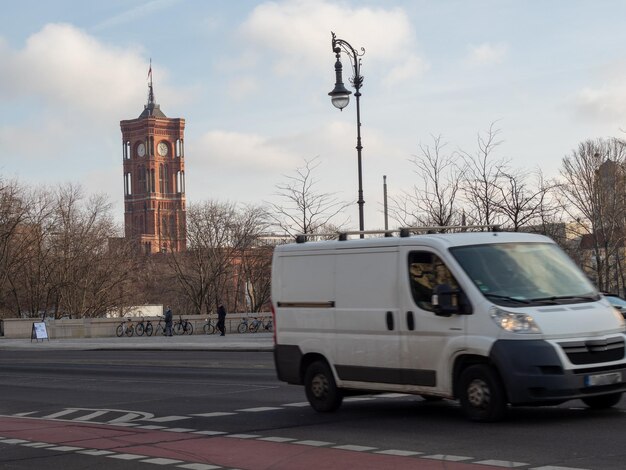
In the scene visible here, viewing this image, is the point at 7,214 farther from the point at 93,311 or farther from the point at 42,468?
the point at 42,468

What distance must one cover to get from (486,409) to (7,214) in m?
63.6

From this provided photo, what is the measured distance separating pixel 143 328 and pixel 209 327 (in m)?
3.74

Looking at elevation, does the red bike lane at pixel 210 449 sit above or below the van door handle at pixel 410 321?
below

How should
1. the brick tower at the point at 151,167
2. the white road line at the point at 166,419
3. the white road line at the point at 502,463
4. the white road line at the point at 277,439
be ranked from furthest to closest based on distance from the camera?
the brick tower at the point at 151,167 → the white road line at the point at 166,419 → the white road line at the point at 277,439 → the white road line at the point at 502,463

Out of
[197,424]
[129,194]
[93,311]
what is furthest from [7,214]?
[129,194]

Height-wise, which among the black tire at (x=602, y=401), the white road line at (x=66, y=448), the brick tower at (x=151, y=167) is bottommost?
the white road line at (x=66, y=448)

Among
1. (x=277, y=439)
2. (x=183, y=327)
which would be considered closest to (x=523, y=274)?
(x=277, y=439)

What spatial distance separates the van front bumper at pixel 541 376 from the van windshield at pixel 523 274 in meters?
0.63

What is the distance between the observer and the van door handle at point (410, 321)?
12164 millimetres

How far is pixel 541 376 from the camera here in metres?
10.7

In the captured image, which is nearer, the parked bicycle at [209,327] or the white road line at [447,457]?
the white road line at [447,457]

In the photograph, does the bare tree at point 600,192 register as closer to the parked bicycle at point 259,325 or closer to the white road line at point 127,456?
the parked bicycle at point 259,325

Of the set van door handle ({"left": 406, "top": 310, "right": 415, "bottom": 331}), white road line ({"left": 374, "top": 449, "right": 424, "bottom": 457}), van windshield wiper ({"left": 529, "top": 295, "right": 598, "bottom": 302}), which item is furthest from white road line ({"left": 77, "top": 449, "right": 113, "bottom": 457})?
van windshield wiper ({"left": 529, "top": 295, "right": 598, "bottom": 302})

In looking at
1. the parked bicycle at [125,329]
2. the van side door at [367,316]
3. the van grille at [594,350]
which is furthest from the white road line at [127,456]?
the parked bicycle at [125,329]
